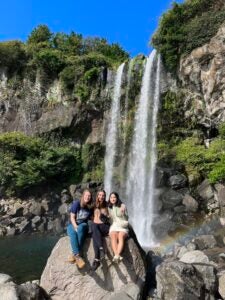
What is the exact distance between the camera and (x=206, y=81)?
2394 cm

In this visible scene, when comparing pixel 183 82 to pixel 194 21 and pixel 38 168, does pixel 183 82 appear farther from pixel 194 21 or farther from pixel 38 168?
pixel 38 168

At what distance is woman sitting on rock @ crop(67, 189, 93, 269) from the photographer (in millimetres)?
7587

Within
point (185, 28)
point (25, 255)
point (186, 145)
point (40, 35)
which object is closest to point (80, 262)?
point (25, 255)

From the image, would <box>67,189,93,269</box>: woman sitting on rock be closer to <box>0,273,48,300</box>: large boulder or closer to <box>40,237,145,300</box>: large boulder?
<box>40,237,145,300</box>: large boulder

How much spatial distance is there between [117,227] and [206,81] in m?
18.1

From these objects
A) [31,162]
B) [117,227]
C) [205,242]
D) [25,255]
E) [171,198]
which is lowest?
[25,255]

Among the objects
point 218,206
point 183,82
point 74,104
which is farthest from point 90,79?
point 218,206

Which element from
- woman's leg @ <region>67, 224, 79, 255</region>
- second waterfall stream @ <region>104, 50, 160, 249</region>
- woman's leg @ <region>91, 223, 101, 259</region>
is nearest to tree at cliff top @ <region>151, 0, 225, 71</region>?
second waterfall stream @ <region>104, 50, 160, 249</region>

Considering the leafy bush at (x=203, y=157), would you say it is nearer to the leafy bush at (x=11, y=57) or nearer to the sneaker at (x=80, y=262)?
the sneaker at (x=80, y=262)

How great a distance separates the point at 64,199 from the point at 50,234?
3.30m

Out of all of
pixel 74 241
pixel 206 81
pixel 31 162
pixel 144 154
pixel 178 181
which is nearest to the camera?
pixel 74 241

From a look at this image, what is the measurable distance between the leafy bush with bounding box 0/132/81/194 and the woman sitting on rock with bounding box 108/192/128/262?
771 inches

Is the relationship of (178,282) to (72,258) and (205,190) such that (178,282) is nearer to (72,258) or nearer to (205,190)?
(72,258)

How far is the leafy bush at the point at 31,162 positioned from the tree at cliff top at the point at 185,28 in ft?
33.4
